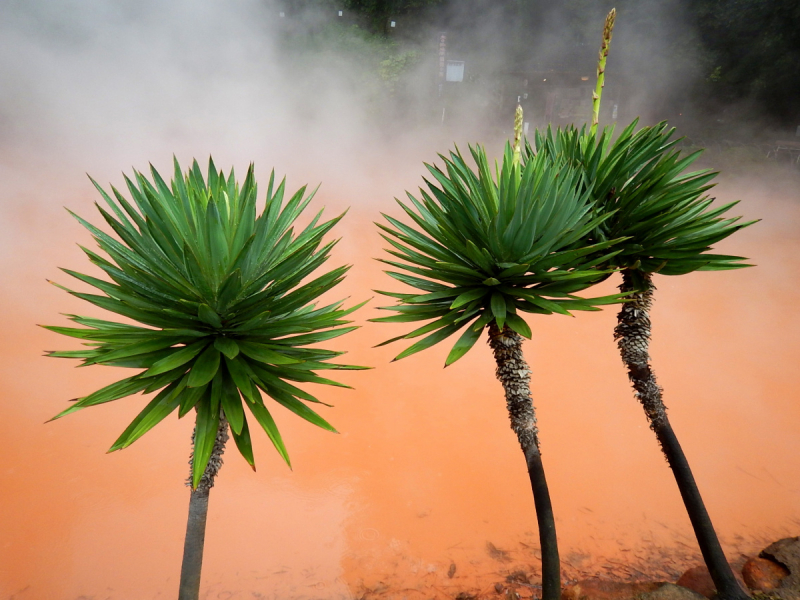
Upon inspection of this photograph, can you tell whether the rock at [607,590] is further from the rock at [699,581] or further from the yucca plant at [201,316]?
the yucca plant at [201,316]

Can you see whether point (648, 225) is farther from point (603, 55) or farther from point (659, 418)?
point (659, 418)

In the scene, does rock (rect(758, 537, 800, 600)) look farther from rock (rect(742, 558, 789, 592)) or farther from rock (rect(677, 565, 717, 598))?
rock (rect(677, 565, 717, 598))

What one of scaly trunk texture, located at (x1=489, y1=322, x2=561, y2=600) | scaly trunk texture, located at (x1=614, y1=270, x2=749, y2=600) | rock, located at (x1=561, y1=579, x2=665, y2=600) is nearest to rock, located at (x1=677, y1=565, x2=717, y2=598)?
scaly trunk texture, located at (x1=614, y1=270, x2=749, y2=600)

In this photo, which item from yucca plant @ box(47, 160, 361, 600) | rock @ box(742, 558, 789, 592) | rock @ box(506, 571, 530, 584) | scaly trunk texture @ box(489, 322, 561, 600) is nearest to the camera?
yucca plant @ box(47, 160, 361, 600)

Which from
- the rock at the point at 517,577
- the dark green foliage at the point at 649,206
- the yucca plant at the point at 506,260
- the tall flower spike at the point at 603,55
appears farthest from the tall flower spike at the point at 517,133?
the rock at the point at 517,577

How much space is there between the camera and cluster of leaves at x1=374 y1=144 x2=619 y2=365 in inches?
79.8

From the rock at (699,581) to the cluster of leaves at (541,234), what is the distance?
1.80m

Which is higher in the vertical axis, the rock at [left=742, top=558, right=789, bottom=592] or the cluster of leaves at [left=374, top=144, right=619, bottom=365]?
the cluster of leaves at [left=374, top=144, right=619, bottom=365]

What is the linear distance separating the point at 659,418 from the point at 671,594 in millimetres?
910

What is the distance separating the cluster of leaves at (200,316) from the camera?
5.67 ft

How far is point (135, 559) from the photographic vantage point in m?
3.22

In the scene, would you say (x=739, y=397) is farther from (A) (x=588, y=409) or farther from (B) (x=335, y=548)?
(B) (x=335, y=548)

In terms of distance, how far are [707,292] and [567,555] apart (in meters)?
5.27

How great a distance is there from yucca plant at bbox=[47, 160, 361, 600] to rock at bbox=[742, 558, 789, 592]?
2.67 m
